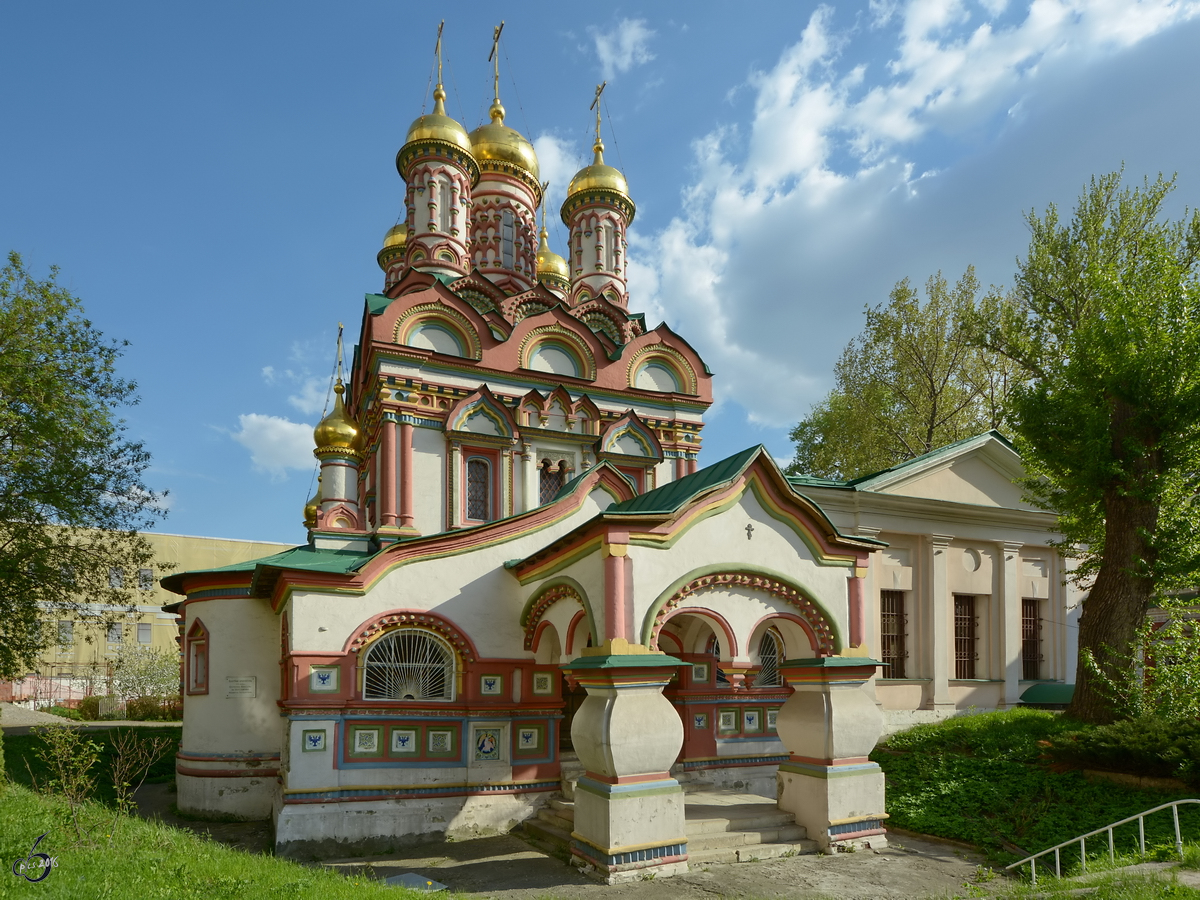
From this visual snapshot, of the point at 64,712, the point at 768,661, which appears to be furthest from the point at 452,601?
the point at 64,712

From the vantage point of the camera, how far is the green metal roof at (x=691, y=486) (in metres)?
8.92

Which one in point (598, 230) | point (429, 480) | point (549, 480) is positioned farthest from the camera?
point (598, 230)

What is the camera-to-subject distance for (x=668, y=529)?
337 inches

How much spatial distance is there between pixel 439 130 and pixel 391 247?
268 inches

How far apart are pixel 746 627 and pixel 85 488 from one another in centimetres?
1340

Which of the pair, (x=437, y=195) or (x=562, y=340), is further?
(x=437, y=195)

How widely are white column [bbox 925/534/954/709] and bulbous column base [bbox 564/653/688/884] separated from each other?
8128 mm

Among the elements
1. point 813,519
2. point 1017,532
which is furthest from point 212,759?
point 1017,532

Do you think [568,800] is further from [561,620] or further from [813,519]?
[813,519]

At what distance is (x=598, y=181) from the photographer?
746 inches

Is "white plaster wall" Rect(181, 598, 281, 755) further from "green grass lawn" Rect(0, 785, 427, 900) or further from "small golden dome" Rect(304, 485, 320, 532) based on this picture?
"small golden dome" Rect(304, 485, 320, 532)

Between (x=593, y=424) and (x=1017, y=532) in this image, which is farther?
(x=1017, y=532)

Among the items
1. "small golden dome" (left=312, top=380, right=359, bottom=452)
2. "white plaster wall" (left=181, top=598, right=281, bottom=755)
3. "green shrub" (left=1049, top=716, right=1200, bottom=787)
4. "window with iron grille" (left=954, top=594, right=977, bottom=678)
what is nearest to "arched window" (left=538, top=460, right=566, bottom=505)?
"small golden dome" (left=312, top=380, right=359, bottom=452)

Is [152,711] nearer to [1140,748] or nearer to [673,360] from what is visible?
[673,360]
